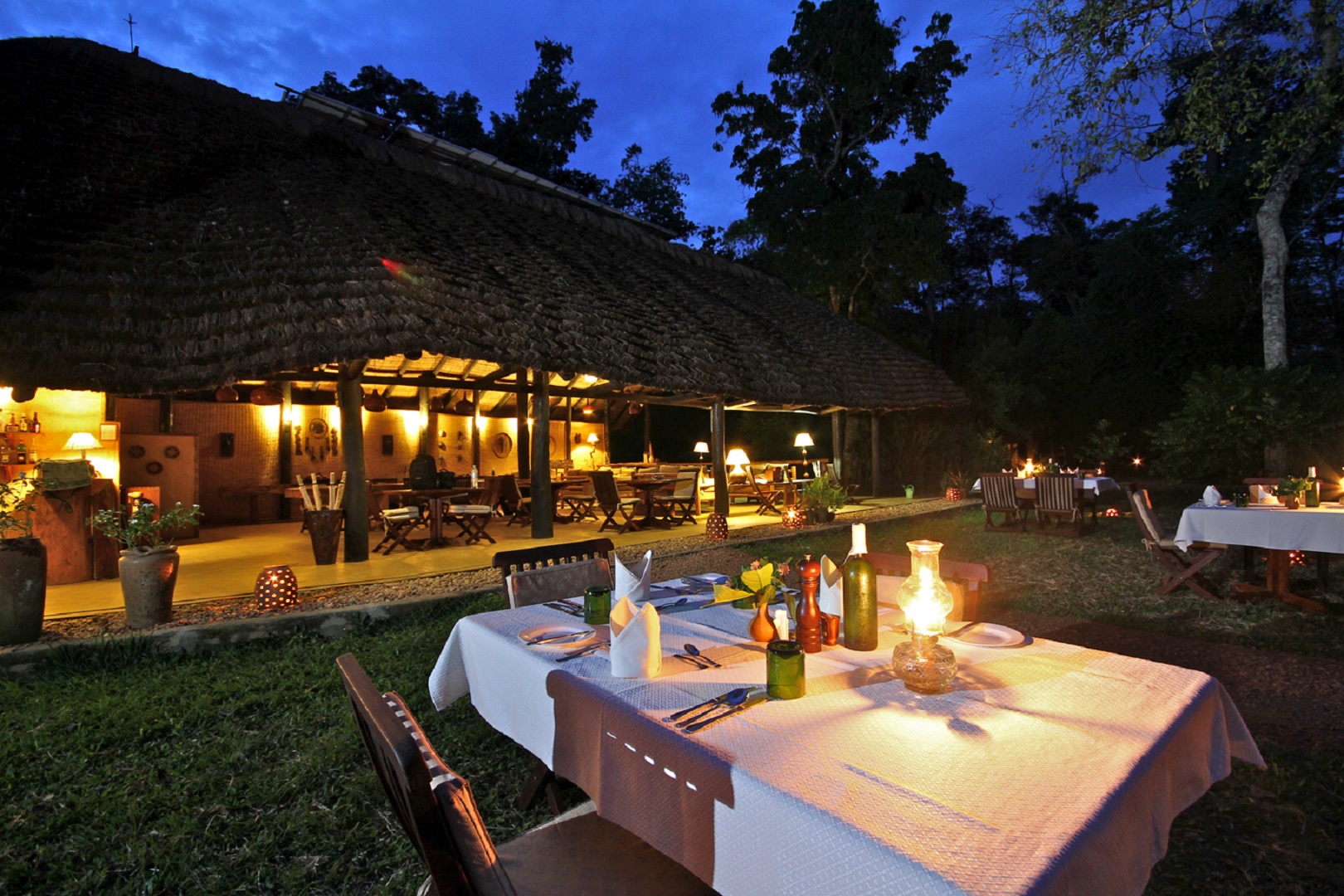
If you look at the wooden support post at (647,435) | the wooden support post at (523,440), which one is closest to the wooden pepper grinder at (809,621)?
the wooden support post at (523,440)

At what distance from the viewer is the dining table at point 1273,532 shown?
16.6 feet

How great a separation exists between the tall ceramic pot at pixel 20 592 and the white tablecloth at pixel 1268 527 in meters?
9.06

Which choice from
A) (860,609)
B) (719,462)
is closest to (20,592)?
(860,609)

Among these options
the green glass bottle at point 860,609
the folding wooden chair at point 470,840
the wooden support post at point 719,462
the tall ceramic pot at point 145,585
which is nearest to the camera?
the folding wooden chair at point 470,840

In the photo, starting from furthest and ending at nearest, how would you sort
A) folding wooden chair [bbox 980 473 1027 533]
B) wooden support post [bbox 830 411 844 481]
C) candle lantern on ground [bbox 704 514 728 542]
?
wooden support post [bbox 830 411 844 481] < folding wooden chair [bbox 980 473 1027 533] < candle lantern on ground [bbox 704 514 728 542]

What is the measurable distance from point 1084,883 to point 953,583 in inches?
63.1

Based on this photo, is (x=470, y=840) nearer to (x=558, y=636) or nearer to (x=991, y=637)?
(x=558, y=636)

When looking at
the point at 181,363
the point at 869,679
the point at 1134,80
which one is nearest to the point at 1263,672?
the point at 869,679

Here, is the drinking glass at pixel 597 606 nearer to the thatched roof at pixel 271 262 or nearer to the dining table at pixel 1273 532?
the thatched roof at pixel 271 262

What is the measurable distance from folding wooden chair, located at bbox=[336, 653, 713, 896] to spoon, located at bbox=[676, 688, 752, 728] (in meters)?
0.40

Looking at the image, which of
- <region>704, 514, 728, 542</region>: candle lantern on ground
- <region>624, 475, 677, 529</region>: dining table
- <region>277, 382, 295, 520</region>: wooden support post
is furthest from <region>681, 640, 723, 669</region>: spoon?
<region>277, 382, 295, 520</region>: wooden support post

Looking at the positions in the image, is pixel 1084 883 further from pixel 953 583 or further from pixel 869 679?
pixel 953 583

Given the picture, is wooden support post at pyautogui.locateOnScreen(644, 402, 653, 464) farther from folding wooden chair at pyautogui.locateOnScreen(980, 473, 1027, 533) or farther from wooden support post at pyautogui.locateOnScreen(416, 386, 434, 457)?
folding wooden chair at pyautogui.locateOnScreen(980, 473, 1027, 533)

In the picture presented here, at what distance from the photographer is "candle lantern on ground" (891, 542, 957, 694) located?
162 centimetres
